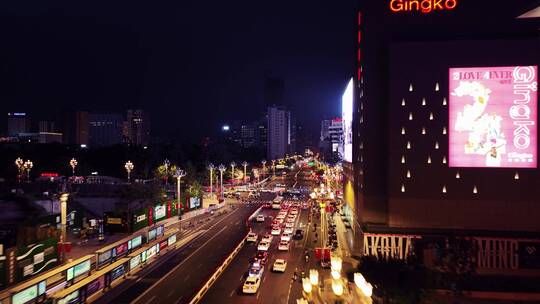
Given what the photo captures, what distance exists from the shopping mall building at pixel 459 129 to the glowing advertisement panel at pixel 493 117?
0.08m

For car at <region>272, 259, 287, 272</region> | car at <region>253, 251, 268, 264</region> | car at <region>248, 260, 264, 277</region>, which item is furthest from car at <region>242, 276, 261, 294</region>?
car at <region>253, 251, 268, 264</region>

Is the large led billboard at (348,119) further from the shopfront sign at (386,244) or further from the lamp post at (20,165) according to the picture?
the lamp post at (20,165)

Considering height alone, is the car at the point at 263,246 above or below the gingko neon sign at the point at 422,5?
below

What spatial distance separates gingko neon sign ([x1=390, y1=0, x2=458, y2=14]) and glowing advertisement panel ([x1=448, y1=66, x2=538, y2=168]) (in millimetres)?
6032

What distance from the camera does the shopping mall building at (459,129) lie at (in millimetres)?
36031

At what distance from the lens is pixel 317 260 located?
34.1 m

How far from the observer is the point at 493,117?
3681 cm

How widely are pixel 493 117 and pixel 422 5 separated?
39.2ft

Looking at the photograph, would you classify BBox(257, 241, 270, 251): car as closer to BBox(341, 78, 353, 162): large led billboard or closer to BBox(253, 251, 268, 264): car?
BBox(253, 251, 268, 264): car

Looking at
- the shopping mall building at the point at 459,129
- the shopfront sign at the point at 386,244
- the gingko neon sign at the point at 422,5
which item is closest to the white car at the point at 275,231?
the shopping mall building at the point at 459,129

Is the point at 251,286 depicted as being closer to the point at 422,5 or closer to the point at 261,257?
the point at 261,257

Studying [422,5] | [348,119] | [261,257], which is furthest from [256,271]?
[348,119]

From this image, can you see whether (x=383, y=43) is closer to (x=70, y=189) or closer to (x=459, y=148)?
(x=459, y=148)

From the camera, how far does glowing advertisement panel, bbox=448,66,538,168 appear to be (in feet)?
119
